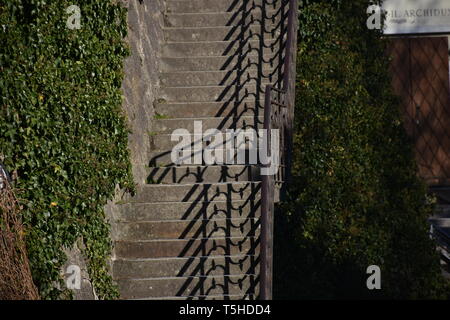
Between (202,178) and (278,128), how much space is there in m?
1.00

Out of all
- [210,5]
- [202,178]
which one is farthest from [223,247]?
[210,5]

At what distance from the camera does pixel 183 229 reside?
26.7 feet

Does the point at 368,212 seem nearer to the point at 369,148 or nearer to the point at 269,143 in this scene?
the point at 369,148

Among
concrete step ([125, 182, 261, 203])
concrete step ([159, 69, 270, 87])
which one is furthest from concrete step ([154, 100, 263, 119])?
concrete step ([125, 182, 261, 203])

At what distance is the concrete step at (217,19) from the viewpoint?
10711mm

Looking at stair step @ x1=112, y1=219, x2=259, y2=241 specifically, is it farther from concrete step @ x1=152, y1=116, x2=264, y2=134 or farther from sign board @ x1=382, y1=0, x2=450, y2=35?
sign board @ x1=382, y1=0, x2=450, y2=35

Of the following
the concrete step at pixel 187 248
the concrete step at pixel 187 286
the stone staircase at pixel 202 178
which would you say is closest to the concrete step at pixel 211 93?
the stone staircase at pixel 202 178

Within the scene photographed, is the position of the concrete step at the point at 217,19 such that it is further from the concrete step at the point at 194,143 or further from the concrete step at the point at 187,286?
the concrete step at the point at 187,286

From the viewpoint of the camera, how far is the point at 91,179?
7406 mm

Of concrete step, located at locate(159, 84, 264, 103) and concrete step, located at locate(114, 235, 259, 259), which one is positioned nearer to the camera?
concrete step, located at locate(114, 235, 259, 259)

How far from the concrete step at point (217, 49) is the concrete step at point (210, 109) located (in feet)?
3.13

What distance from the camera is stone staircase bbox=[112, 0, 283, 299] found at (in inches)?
309

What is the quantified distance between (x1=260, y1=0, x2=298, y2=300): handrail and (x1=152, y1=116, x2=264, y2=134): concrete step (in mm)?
326
